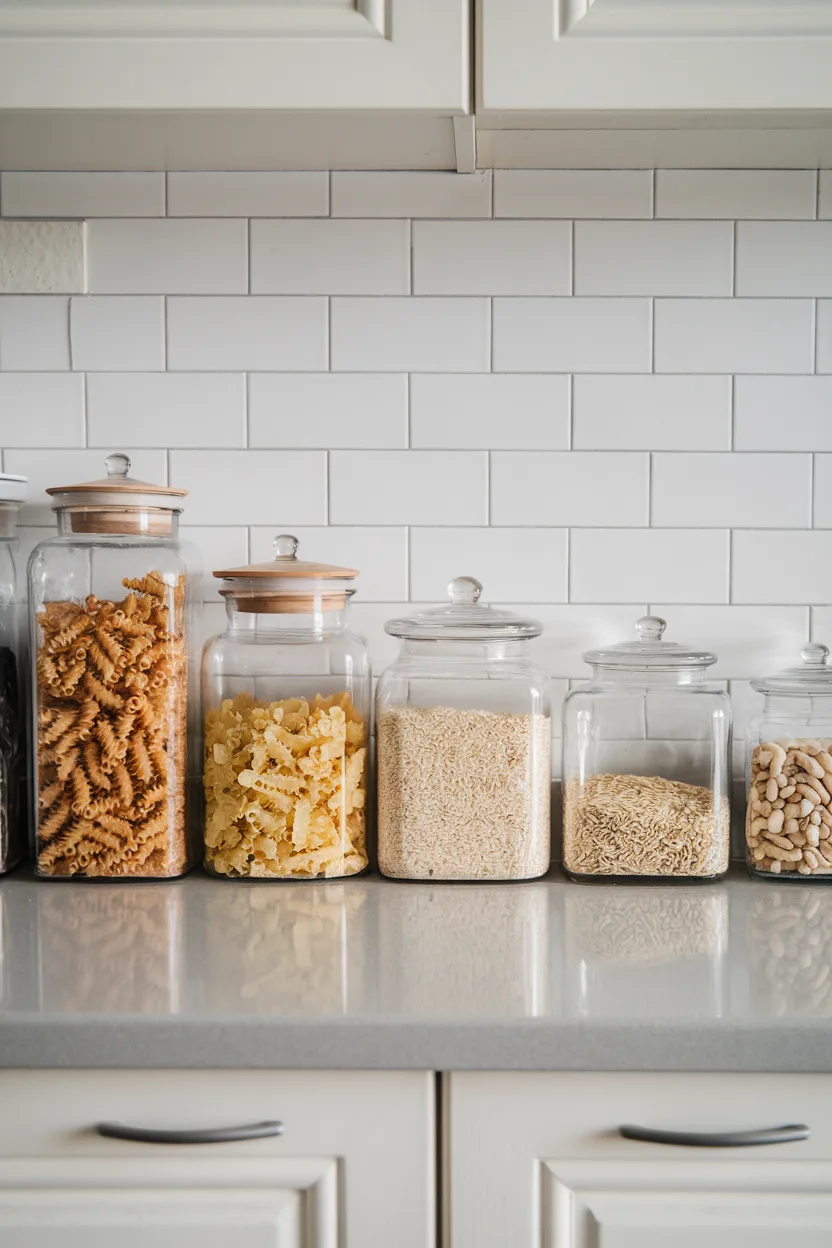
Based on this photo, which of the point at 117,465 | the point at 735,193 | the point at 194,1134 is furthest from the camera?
the point at 735,193

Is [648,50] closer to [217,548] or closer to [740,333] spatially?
[740,333]

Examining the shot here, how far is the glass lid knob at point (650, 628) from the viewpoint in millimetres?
1282

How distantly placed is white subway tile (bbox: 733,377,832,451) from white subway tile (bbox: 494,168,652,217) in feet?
0.87

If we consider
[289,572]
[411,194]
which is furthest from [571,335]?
[289,572]

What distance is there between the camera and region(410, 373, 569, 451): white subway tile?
4.58ft

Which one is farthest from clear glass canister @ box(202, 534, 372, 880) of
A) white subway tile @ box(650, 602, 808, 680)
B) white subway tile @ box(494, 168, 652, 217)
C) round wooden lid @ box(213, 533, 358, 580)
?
white subway tile @ box(494, 168, 652, 217)

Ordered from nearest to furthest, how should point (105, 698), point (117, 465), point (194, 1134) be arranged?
point (194, 1134), point (105, 698), point (117, 465)

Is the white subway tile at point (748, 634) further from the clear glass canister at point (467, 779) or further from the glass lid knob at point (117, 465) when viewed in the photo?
the glass lid knob at point (117, 465)

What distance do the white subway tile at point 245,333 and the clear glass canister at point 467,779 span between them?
414mm

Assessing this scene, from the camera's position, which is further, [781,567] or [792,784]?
[781,567]

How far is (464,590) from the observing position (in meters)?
1.28

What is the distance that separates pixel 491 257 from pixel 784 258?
375mm

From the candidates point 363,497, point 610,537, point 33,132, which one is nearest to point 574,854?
point 610,537

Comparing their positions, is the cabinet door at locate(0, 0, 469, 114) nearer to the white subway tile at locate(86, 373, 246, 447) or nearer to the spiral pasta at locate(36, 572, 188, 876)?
the white subway tile at locate(86, 373, 246, 447)
